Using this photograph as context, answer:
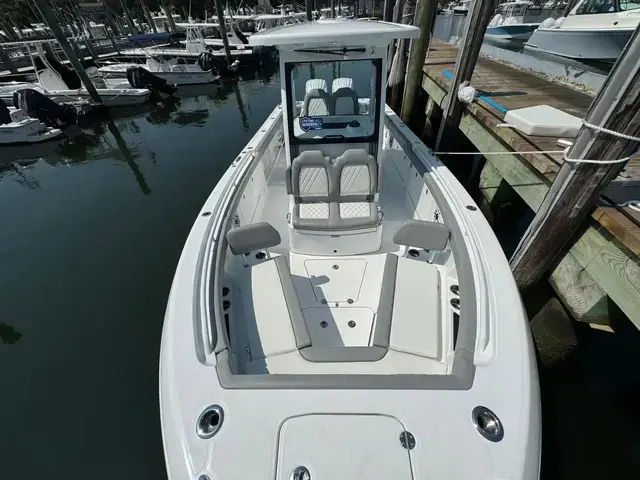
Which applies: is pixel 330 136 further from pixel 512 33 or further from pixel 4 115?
pixel 512 33

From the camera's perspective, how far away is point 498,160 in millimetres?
3680

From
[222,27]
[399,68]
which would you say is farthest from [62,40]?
[399,68]

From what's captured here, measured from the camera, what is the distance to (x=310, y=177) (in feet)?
9.85

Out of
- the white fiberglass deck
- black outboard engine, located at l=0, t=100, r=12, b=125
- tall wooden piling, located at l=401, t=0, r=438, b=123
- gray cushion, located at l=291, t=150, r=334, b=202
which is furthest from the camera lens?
black outboard engine, located at l=0, t=100, r=12, b=125

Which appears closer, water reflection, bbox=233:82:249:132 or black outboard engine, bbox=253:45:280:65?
water reflection, bbox=233:82:249:132

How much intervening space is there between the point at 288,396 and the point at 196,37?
22.1 metres

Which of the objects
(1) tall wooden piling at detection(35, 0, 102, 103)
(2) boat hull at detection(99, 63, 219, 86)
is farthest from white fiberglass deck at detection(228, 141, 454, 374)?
(2) boat hull at detection(99, 63, 219, 86)

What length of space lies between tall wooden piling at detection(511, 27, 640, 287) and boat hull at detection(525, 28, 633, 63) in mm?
8353

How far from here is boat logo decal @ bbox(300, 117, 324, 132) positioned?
3084mm

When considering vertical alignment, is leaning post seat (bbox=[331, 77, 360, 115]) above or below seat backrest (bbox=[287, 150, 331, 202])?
above

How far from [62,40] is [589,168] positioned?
47.4 ft

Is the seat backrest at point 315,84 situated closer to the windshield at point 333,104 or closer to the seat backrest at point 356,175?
the windshield at point 333,104

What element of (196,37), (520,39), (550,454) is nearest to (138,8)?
(196,37)

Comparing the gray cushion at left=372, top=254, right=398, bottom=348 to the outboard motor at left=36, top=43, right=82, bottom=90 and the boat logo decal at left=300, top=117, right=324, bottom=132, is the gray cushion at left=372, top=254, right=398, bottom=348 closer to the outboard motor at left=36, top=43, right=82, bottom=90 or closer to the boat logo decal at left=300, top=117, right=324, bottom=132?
the boat logo decal at left=300, top=117, right=324, bottom=132
